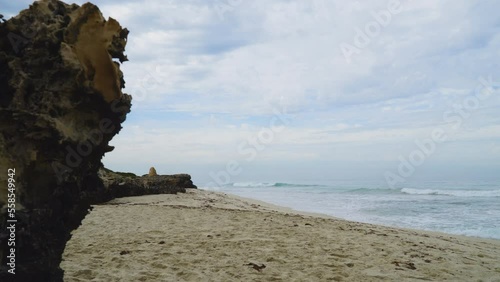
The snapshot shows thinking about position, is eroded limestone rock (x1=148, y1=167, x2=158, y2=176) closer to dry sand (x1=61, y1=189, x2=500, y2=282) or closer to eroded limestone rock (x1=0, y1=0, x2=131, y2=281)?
dry sand (x1=61, y1=189, x2=500, y2=282)

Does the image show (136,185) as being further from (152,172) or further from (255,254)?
(255,254)

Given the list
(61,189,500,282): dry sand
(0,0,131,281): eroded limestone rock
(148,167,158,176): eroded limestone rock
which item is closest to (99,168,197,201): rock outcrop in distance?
(148,167,158,176): eroded limestone rock

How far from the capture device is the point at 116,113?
11.5 ft

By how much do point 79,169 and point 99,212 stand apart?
23.8 ft

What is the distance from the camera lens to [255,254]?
220 inches

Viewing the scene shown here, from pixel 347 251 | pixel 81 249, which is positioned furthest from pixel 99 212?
pixel 347 251

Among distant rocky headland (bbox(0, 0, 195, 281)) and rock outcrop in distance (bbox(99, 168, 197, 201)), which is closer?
distant rocky headland (bbox(0, 0, 195, 281))

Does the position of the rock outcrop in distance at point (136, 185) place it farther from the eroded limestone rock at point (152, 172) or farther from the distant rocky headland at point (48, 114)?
the distant rocky headland at point (48, 114)

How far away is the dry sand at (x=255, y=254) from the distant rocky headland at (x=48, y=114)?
1.36 meters

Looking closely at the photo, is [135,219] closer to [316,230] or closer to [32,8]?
[316,230]

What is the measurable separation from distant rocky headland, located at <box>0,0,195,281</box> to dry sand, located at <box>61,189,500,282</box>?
1361 millimetres

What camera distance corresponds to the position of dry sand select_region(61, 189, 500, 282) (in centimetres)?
468

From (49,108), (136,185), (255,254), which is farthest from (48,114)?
(136,185)

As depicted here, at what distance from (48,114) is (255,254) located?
11.7 feet
